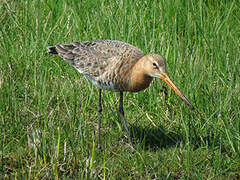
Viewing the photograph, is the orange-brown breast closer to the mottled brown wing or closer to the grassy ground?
the mottled brown wing

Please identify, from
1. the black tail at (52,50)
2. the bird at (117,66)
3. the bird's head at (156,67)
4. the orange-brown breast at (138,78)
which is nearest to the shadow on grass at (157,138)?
the bird at (117,66)

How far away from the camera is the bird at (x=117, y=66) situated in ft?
15.0

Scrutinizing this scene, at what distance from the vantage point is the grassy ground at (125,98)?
14.1ft

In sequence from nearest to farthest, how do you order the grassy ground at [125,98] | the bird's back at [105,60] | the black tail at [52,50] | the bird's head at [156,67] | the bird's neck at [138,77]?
the grassy ground at [125,98] < the bird's head at [156,67] < the bird's neck at [138,77] < the bird's back at [105,60] < the black tail at [52,50]

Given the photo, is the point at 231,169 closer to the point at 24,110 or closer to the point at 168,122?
the point at 168,122

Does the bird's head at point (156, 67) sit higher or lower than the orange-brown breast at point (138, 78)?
higher

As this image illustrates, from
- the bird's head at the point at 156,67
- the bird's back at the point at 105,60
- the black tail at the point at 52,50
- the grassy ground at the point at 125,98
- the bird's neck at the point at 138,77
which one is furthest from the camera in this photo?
the black tail at the point at 52,50

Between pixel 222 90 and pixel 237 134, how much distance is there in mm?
793

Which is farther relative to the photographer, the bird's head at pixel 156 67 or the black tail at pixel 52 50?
the black tail at pixel 52 50

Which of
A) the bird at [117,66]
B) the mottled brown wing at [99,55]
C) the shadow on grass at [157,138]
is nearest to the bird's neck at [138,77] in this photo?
the bird at [117,66]

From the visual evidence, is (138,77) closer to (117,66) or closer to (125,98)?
(117,66)

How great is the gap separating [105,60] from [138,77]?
544mm

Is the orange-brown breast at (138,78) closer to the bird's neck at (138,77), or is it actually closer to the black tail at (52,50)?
the bird's neck at (138,77)

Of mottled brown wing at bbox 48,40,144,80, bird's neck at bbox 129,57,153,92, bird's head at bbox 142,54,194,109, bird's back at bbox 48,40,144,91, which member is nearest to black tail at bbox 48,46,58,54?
mottled brown wing at bbox 48,40,144,80
